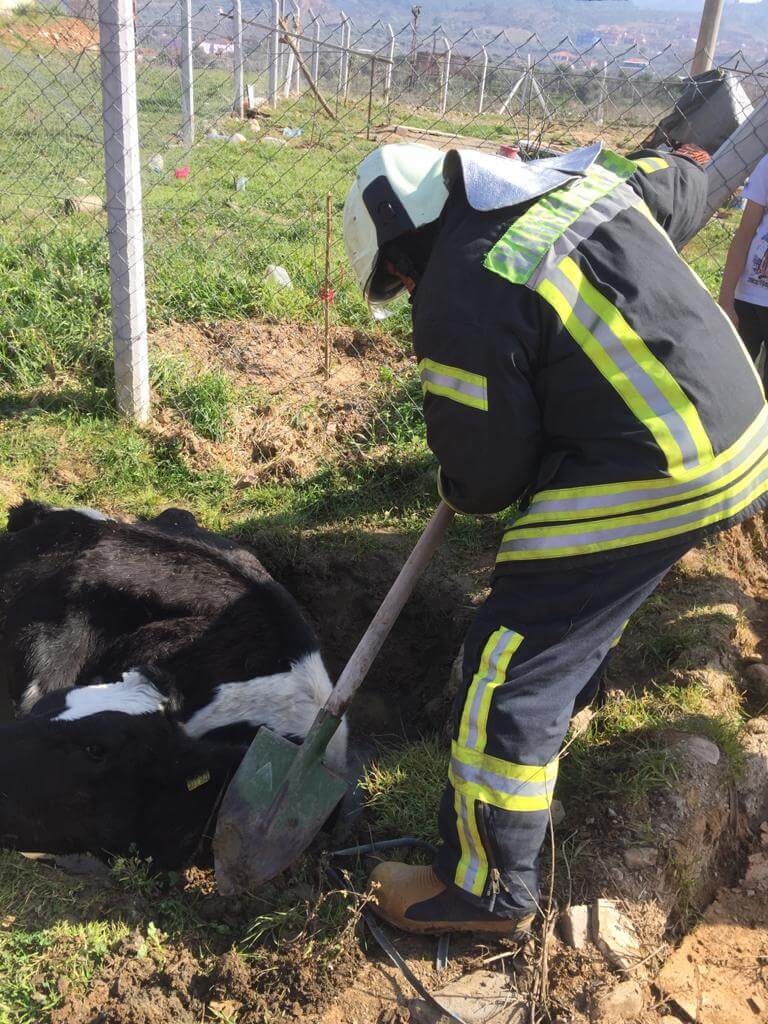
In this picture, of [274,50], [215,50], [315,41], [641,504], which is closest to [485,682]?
[641,504]

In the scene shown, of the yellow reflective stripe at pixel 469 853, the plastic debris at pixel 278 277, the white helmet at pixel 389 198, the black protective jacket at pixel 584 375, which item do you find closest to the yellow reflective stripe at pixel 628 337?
the black protective jacket at pixel 584 375

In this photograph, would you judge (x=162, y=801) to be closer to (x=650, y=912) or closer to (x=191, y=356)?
(x=650, y=912)

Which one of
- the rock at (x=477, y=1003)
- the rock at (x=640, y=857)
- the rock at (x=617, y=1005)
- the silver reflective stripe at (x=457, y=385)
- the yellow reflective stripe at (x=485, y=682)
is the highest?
the silver reflective stripe at (x=457, y=385)

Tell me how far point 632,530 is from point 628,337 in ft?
1.75

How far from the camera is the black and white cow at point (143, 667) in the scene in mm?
3281

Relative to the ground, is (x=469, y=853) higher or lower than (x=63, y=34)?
lower

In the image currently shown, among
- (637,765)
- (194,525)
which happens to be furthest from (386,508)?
(637,765)

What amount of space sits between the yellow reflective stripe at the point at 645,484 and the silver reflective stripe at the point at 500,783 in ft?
2.73

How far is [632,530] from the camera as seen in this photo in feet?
7.88

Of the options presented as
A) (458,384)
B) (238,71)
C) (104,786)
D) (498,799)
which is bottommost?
(104,786)

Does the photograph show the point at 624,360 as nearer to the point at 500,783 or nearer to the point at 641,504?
the point at 641,504

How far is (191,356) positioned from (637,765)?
3.94 metres

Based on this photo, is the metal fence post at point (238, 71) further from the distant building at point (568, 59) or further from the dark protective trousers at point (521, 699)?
the dark protective trousers at point (521, 699)

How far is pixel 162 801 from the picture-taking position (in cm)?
333
